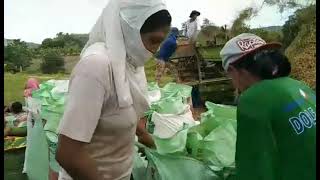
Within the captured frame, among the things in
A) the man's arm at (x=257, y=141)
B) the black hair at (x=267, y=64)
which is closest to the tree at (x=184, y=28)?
the black hair at (x=267, y=64)

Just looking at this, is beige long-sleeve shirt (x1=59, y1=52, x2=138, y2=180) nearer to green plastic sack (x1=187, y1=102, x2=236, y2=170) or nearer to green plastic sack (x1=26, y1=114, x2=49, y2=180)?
green plastic sack (x1=187, y1=102, x2=236, y2=170)

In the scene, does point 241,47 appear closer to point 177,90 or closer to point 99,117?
point 99,117

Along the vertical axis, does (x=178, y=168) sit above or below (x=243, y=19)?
below

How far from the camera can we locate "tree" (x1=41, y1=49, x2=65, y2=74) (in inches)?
263

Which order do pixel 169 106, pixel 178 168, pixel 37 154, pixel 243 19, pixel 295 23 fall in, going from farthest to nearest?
pixel 243 19, pixel 295 23, pixel 169 106, pixel 37 154, pixel 178 168

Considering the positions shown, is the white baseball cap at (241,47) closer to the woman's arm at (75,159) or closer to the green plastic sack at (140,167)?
the woman's arm at (75,159)

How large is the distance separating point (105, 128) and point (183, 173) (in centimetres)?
60

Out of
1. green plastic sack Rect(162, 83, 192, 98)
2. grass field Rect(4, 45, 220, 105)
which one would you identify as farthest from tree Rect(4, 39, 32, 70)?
green plastic sack Rect(162, 83, 192, 98)

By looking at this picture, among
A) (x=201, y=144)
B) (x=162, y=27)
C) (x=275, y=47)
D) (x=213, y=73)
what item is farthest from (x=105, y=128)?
(x=213, y=73)

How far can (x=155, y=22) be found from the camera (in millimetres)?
1503

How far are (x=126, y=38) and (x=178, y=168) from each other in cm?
67

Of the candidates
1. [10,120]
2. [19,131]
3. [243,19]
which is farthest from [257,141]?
[243,19]
